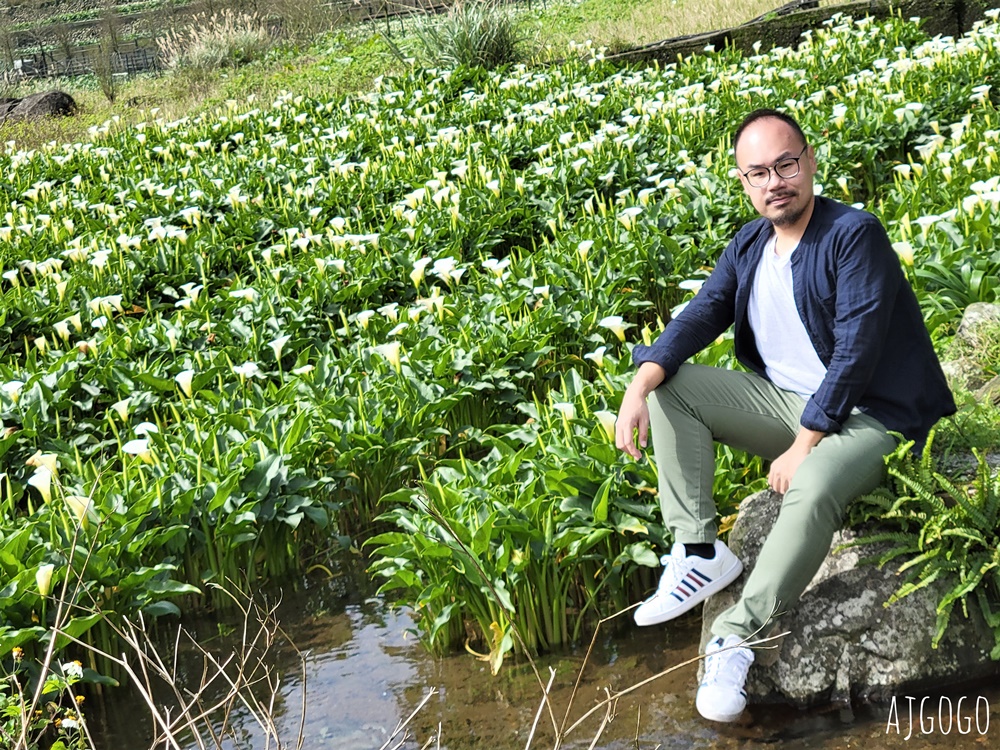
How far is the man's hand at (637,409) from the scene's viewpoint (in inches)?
132

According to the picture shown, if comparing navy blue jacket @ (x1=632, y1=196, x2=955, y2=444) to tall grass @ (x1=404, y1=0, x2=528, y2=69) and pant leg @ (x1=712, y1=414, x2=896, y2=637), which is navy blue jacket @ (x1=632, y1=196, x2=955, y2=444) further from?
tall grass @ (x1=404, y1=0, x2=528, y2=69)

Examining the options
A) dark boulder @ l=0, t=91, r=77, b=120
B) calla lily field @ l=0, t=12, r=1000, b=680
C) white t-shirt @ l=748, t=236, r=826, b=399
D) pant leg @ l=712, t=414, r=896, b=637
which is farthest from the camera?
dark boulder @ l=0, t=91, r=77, b=120

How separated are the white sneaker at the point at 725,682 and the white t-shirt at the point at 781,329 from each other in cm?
86

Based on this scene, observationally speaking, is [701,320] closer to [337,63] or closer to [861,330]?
[861,330]

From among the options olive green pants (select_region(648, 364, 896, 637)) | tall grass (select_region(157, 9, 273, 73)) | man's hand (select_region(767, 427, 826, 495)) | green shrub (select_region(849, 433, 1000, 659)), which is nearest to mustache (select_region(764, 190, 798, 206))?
olive green pants (select_region(648, 364, 896, 637))

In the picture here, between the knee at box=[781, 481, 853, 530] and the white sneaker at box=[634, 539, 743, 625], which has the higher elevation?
the knee at box=[781, 481, 853, 530]

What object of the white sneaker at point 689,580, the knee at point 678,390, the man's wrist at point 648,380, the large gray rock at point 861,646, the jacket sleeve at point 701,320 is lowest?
the large gray rock at point 861,646

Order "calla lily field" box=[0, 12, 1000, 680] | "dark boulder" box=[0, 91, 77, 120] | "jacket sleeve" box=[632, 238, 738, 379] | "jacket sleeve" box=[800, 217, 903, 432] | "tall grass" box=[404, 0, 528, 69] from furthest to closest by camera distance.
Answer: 1. "dark boulder" box=[0, 91, 77, 120]
2. "tall grass" box=[404, 0, 528, 69]
3. "calla lily field" box=[0, 12, 1000, 680]
4. "jacket sleeve" box=[632, 238, 738, 379]
5. "jacket sleeve" box=[800, 217, 903, 432]

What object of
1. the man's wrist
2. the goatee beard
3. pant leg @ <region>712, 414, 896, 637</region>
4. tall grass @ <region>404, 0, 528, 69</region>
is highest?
tall grass @ <region>404, 0, 528, 69</region>


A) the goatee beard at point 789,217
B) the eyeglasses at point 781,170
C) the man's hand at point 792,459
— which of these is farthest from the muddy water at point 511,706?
the eyeglasses at point 781,170

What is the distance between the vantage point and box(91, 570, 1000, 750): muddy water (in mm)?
2951

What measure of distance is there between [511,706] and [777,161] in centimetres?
186

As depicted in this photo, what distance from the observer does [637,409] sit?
11.0 feet

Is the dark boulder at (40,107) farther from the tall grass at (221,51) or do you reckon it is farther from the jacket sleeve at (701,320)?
the jacket sleeve at (701,320)
